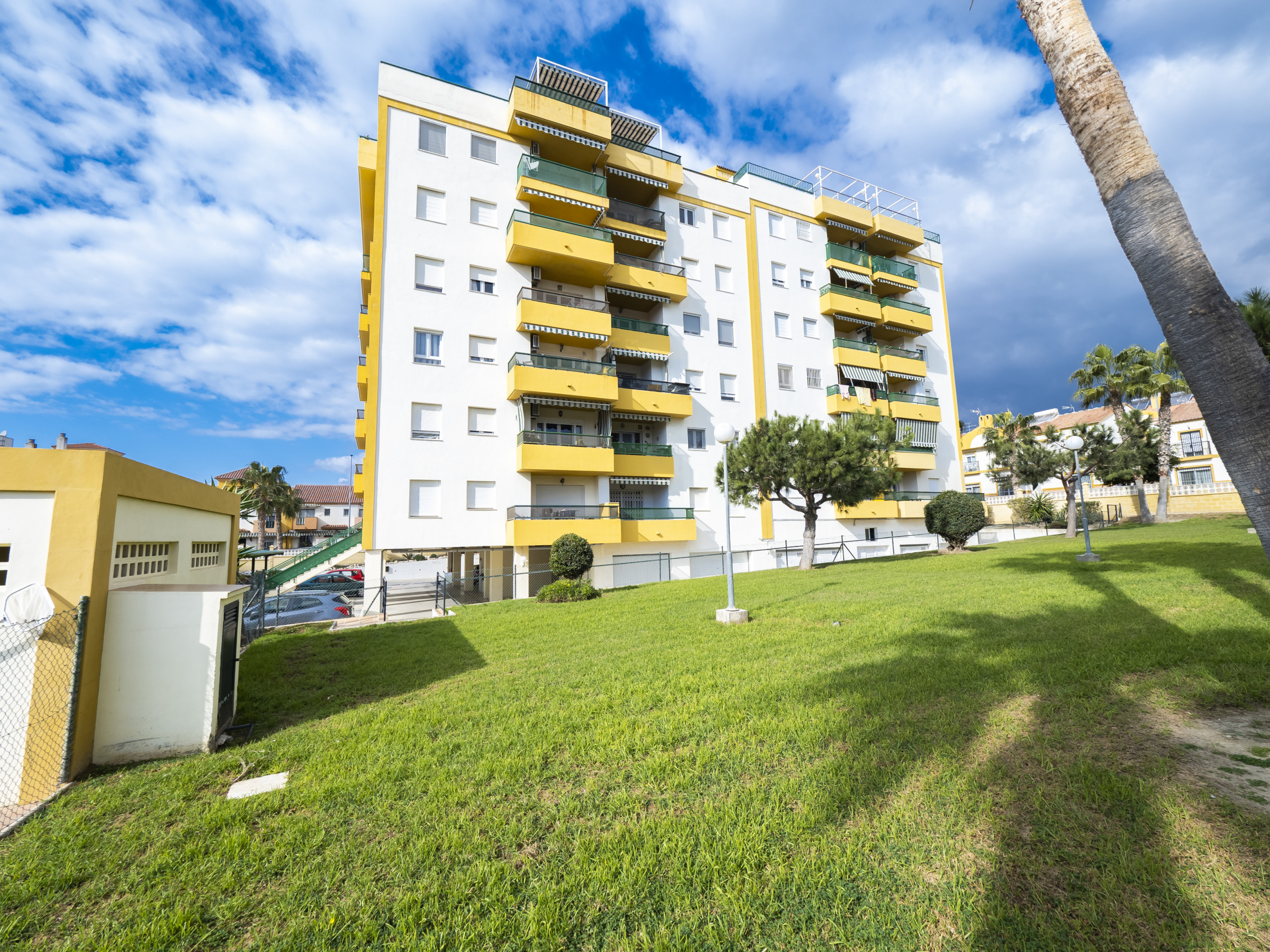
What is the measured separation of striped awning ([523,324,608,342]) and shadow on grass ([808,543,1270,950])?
17.8 meters

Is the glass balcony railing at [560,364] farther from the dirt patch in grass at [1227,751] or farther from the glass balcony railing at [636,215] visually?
the dirt patch in grass at [1227,751]

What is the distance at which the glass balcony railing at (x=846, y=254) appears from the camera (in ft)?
103

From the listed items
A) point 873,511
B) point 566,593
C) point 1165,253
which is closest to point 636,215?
point 566,593

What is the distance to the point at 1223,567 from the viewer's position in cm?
1173

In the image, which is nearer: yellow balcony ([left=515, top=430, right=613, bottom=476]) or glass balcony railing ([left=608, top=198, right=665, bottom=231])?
yellow balcony ([left=515, top=430, right=613, bottom=476])

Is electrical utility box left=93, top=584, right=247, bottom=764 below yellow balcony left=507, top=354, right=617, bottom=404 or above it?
below

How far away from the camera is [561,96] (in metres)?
23.2

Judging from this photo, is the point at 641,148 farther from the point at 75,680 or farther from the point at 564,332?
the point at 75,680

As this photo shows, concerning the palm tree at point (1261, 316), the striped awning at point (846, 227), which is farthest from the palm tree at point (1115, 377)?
the palm tree at point (1261, 316)

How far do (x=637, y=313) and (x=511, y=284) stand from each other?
6.76 metres

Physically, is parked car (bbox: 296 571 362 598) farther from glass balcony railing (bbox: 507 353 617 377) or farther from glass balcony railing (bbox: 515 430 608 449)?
glass balcony railing (bbox: 507 353 617 377)

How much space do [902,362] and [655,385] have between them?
17250 millimetres

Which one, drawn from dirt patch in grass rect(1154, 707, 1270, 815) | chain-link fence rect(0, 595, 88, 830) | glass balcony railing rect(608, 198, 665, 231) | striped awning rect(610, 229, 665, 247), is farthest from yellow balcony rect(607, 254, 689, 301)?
dirt patch in grass rect(1154, 707, 1270, 815)

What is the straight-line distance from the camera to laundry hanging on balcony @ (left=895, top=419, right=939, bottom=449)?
31812mm
